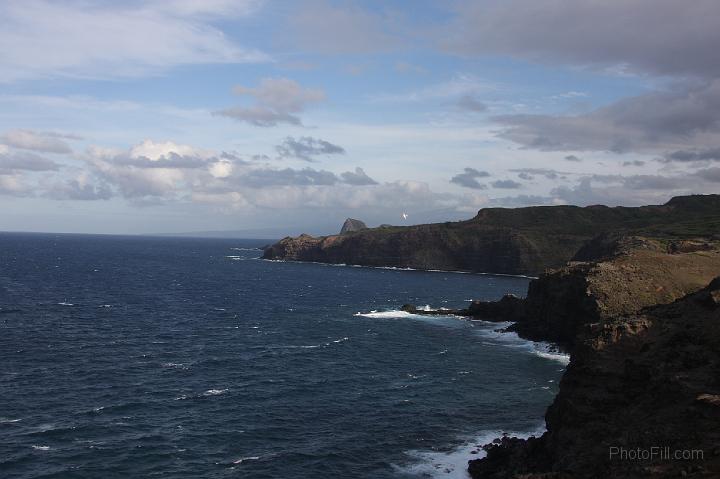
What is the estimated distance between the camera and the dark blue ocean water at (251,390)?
4956 cm

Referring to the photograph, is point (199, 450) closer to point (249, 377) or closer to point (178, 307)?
point (249, 377)

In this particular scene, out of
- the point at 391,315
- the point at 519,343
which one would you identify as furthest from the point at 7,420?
the point at 391,315

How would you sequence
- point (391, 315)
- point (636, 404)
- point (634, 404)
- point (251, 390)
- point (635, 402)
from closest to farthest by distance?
point (636, 404), point (634, 404), point (635, 402), point (251, 390), point (391, 315)

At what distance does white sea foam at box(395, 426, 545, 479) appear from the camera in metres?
47.9

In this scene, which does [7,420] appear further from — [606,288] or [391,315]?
[606,288]

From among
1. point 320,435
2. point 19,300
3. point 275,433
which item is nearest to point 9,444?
point 275,433

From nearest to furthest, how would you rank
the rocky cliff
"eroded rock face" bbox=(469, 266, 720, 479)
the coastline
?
"eroded rock face" bbox=(469, 266, 720, 479) → the coastline → the rocky cliff

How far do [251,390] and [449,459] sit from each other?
27.1 meters

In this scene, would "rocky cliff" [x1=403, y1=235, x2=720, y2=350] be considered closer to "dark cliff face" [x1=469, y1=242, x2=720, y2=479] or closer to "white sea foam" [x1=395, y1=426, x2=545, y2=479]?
"dark cliff face" [x1=469, y1=242, x2=720, y2=479]

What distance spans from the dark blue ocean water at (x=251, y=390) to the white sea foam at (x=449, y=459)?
0.19m

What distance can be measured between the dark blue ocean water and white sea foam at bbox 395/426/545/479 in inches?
7.4

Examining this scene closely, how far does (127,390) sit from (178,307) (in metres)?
63.0

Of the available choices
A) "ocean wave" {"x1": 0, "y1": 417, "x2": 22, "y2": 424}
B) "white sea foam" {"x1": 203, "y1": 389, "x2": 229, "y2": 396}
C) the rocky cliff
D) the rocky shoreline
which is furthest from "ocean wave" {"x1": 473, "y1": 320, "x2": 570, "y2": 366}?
"ocean wave" {"x1": 0, "y1": 417, "x2": 22, "y2": 424}

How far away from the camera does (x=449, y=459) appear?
5066 centimetres
